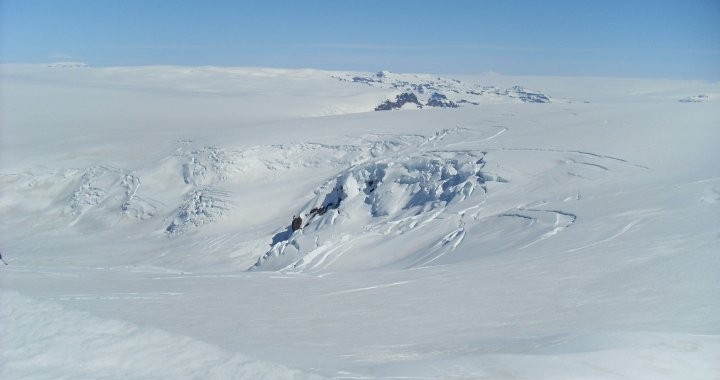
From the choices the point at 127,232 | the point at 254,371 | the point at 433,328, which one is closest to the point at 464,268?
the point at 433,328

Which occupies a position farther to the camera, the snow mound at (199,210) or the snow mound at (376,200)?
the snow mound at (199,210)

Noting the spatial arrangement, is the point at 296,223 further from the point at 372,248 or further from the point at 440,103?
the point at 440,103

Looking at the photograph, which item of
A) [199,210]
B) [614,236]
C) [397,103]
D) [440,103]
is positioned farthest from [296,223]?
[440,103]

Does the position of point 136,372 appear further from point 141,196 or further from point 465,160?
point 141,196

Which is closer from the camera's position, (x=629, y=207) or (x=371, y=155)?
(x=629, y=207)

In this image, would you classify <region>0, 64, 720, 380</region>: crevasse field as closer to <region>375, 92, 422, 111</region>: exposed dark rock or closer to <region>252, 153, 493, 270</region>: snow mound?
<region>252, 153, 493, 270</region>: snow mound

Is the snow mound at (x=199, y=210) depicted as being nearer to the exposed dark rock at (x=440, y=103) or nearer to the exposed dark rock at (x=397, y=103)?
the exposed dark rock at (x=397, y=103)

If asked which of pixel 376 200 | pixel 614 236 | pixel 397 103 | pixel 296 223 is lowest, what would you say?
pixel 296 223

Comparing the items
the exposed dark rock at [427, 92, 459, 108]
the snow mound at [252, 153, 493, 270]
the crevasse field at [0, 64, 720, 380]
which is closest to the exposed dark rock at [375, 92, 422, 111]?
the exposed dark rock at [427, 92, 459, 108]

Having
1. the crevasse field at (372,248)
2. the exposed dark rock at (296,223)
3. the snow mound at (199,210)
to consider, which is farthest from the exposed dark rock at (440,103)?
→ the exposed dark rock at (296,223)
